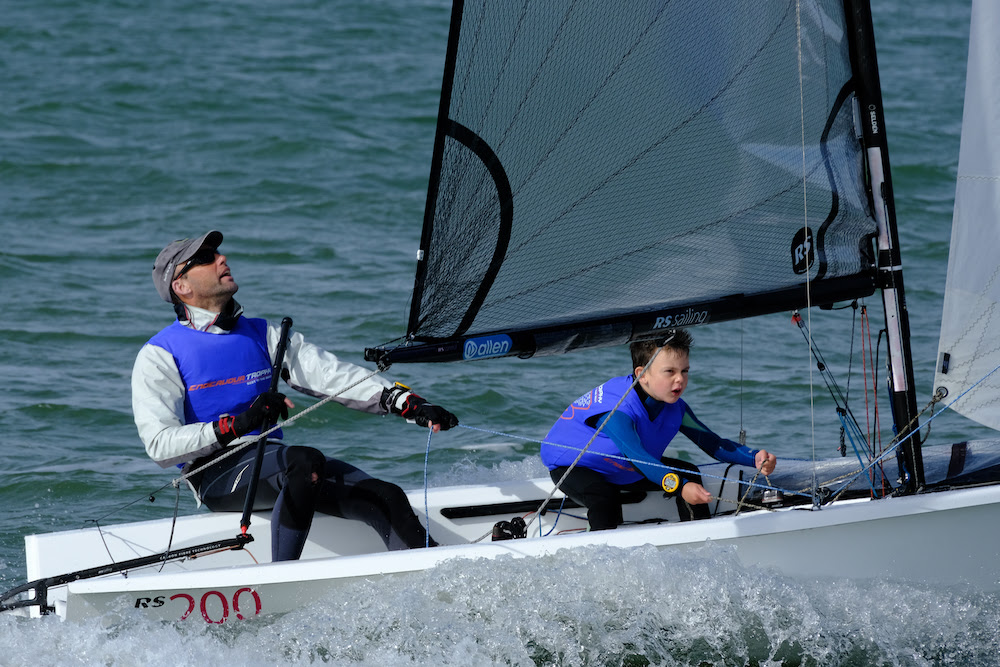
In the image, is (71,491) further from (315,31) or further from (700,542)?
(315,31)

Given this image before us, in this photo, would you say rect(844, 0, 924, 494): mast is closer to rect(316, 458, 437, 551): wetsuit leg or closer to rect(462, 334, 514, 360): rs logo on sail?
rect(462, 334, 514, 360): rs logo on sail

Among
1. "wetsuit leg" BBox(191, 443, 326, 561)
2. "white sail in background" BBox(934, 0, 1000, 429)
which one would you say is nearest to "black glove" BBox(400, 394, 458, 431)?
"wetsuit leg" BBox(191, 443, 326, 561)

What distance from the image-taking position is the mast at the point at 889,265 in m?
3.10

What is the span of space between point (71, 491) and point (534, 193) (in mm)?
2450

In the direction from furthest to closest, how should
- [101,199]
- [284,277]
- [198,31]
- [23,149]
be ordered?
[198,31] → [23,149] → [101,199] → [284,277]

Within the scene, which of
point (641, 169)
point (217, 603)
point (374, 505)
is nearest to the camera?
point (217, 603)

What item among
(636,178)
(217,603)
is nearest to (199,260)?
(217,603)

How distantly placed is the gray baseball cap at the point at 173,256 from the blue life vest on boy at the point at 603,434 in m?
1.09

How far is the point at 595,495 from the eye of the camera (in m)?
3.33

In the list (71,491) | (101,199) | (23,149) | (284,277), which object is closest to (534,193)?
(71,491)

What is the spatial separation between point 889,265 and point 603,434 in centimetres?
90

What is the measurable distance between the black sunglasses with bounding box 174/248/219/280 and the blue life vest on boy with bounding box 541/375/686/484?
1.06m

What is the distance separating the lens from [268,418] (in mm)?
3035

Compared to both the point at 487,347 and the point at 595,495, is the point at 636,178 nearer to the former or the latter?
the point at 487,347
